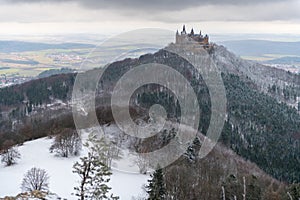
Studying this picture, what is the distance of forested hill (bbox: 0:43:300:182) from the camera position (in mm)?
71750

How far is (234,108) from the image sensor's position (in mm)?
96688

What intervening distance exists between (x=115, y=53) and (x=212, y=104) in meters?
68.5

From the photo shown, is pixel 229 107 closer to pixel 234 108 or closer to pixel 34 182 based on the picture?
pixel 234 108

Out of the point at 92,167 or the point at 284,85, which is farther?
the point at 284,85

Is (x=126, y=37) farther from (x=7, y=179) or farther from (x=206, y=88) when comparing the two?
(x=206, y=88)

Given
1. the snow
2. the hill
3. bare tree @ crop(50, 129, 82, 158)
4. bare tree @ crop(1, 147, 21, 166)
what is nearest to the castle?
the hill

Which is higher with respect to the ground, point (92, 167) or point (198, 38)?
point (198, 38)

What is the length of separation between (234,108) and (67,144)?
67.5 m

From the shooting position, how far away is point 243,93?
10681cm

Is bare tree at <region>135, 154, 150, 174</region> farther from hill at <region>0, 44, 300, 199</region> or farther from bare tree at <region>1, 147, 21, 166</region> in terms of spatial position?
bare tree at <region>1, 147, 21, 166</region>

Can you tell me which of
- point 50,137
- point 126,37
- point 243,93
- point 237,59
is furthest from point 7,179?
point 237,59

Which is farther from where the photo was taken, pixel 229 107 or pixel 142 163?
pixel 229 107

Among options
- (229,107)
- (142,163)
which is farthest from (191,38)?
(142,163)

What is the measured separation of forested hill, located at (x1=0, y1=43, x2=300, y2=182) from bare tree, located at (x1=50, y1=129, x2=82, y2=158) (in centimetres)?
977
